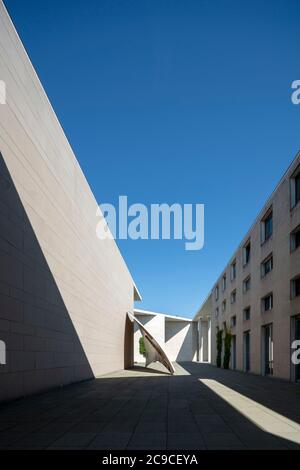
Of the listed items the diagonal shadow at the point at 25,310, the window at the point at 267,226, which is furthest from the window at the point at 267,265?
the diagonal shadow at the point at 25,310

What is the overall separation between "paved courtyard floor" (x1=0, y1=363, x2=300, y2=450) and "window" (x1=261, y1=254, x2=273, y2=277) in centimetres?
1170

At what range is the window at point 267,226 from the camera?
21.8 metres

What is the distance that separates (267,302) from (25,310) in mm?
15475

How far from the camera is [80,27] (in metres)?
10.4

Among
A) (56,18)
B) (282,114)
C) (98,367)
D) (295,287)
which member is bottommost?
(98,367)

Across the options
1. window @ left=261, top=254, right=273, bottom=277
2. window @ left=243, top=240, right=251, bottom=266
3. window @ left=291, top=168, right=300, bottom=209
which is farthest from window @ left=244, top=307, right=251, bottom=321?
window @ left=291, top=168, right=300, bottom=209

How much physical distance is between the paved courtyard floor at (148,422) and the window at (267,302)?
11.4 meters

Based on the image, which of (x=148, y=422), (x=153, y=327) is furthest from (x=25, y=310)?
(x=153, y=327)

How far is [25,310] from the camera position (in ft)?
31.3

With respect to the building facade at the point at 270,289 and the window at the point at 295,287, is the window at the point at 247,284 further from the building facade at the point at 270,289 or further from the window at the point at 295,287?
the window at the point at 295,287

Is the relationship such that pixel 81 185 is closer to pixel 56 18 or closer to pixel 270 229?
pixel 56 18
